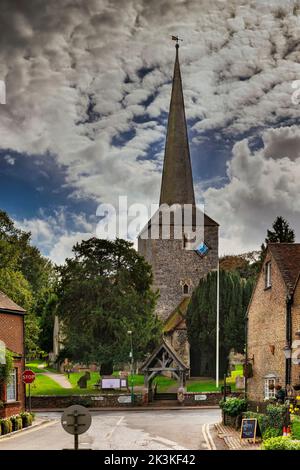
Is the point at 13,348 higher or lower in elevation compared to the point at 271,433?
higher

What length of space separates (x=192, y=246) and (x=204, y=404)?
21521mm

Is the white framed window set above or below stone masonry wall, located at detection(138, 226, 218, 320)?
below

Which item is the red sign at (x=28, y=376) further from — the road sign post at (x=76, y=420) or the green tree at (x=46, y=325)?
the green tree at (x=46, y=325)

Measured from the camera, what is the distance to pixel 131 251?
4519 cm

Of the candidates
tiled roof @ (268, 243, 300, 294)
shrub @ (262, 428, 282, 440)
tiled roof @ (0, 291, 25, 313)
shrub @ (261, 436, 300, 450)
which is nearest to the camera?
shrub @ (261, 436, 300, 450)

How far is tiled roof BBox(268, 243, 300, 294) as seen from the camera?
67.2ft

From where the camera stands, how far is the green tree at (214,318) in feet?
158

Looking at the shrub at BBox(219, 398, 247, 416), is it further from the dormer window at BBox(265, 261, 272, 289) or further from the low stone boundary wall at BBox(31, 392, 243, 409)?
the low stone boundary wall at BBox(31, 392, 243, 409)

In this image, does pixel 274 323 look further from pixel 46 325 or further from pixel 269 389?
pixel 46 325

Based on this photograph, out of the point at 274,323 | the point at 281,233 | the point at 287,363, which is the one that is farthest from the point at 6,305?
the point at 281,233

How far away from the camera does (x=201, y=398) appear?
130 ft

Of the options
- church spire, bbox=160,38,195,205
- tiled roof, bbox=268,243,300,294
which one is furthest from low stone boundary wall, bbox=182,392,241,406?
tiled roof, bbox=268,243,300,294

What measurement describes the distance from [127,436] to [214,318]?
2920 centimetres

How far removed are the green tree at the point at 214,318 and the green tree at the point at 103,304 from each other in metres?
6.36
